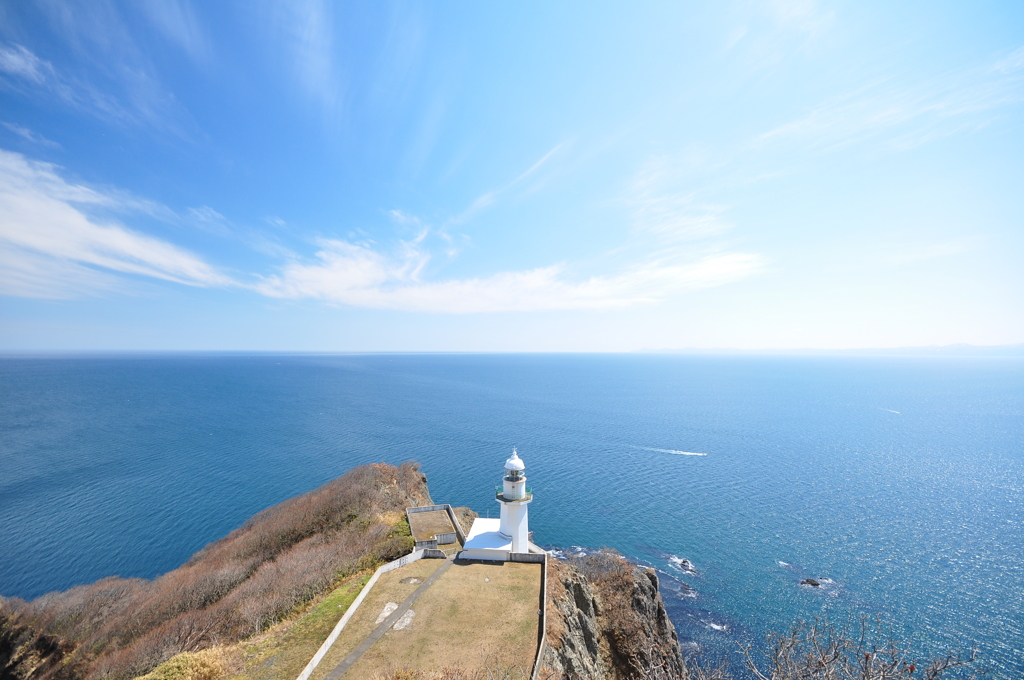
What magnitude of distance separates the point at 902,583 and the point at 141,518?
8090 centimetres

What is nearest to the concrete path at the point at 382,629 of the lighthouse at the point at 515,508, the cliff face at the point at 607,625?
the lighthouse at the point at 515,508

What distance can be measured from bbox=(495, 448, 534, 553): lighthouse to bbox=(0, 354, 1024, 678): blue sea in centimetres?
1612

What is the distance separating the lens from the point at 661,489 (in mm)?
56125

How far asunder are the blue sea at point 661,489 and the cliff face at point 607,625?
4.93 m

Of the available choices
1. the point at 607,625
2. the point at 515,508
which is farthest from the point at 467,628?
the point at 607,625

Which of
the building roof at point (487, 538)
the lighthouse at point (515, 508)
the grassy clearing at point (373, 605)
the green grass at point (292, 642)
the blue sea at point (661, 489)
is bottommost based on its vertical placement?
the blue sea at point (661, 489)

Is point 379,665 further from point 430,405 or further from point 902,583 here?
point 430,405

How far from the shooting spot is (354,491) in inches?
1612

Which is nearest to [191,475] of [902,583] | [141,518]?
[141,518]

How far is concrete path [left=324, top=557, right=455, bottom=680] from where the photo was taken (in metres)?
16.8

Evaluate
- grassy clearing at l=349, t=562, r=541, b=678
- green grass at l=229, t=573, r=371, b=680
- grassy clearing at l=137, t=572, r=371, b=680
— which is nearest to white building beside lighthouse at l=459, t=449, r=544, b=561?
grassy clearing at l=349, t=562, r=541, b=678

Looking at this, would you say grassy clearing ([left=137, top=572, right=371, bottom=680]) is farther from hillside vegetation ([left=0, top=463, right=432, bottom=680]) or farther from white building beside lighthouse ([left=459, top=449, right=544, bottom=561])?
white building beside lighthouse ([left=459, top=449, right=544, bottom=561])

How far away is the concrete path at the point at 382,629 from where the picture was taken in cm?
1681

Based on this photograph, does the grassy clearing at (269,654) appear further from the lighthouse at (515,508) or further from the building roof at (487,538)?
the lighthouse at (515,508)
